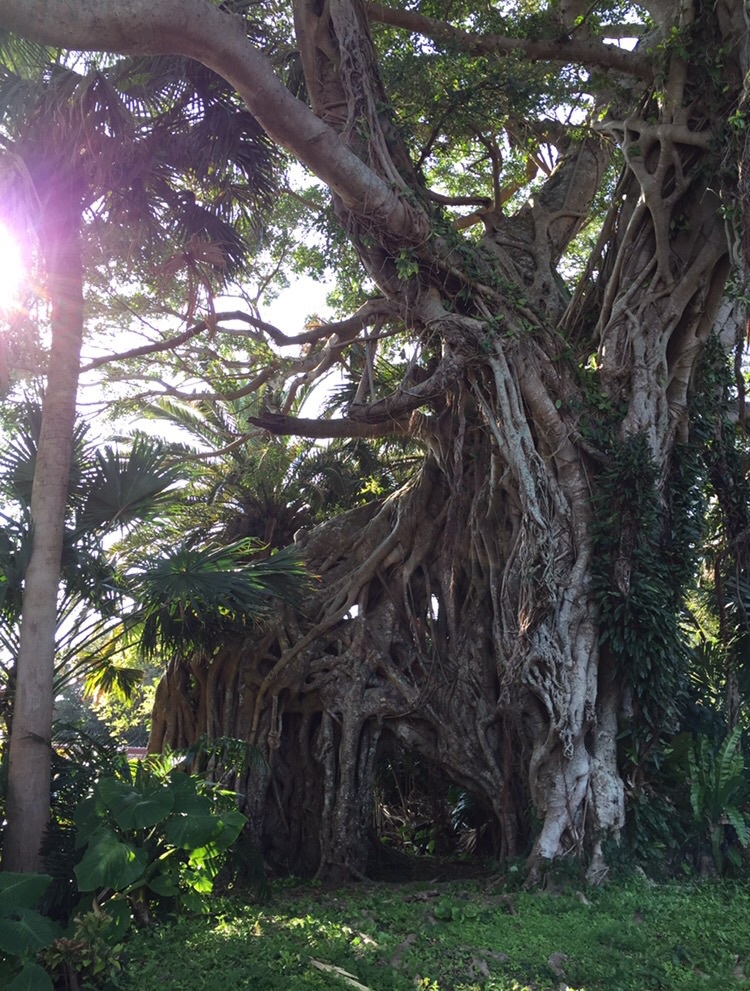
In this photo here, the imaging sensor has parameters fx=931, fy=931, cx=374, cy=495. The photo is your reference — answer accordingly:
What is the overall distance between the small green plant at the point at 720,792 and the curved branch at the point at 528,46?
6406 mm

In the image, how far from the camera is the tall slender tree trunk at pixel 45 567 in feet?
22.7

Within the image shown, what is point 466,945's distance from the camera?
5.75 metres

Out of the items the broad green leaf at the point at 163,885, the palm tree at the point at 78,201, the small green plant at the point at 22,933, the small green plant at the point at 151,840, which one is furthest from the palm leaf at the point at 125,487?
the small green plant at the point at 22,933

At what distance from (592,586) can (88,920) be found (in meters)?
4.75

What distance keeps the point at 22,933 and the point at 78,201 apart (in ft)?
19.0

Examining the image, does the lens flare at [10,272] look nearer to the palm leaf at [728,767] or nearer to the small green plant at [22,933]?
the small green plant at [22,933]

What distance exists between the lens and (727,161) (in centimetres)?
823

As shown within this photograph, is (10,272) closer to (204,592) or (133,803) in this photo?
(204,592)

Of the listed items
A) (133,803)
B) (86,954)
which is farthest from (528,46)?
(86,954)

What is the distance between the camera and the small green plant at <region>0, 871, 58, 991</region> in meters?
5.05

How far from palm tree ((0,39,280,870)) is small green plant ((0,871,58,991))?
150 centimetres

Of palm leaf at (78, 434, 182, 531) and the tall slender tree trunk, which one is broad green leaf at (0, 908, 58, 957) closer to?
the tall slender tree trunk

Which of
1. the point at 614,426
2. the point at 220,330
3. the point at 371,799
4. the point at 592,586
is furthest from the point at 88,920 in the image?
the point at 220,330

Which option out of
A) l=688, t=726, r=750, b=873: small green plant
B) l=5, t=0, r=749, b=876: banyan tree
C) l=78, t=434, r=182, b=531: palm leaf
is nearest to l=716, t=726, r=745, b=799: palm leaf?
l=688, t=726, r=750, b=873: small green plant
